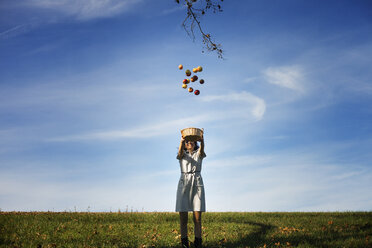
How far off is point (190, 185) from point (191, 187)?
6cm

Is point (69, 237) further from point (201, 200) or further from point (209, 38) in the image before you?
point (209, 38)

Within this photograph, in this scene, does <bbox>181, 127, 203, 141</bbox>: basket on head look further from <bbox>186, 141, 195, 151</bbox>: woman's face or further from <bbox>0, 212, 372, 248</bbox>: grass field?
<bbox>0, 212, 372, 248</bbox>: grass field

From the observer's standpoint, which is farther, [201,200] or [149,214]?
[149,214]

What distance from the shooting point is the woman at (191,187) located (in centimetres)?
802

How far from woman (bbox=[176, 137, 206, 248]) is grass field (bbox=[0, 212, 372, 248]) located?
66.3 inches

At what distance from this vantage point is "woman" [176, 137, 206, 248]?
8.02m

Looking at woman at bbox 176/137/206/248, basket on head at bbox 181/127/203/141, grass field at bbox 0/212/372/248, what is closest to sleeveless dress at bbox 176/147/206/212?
woman at bbox 176/137/206/248

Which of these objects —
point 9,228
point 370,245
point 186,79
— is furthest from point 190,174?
point 9,228

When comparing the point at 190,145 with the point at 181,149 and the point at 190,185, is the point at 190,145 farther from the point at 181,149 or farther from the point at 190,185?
the point at 190,185

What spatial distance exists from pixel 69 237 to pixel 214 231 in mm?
4736

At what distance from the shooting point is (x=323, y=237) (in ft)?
33.6

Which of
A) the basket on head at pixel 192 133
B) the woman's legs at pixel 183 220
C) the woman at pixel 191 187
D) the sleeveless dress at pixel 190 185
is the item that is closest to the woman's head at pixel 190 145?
the woman at pixel 191 187

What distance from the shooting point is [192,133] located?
7863 mm

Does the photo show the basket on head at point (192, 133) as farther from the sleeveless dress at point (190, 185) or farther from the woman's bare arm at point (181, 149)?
the sleeveless dress at point (190, 185)
